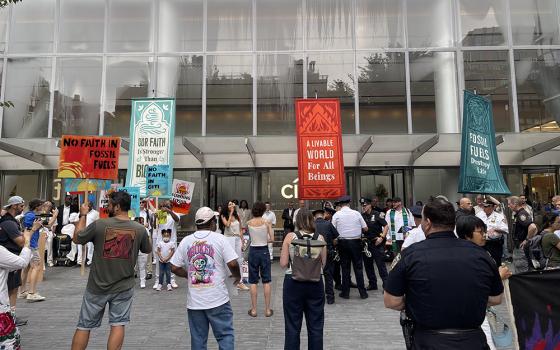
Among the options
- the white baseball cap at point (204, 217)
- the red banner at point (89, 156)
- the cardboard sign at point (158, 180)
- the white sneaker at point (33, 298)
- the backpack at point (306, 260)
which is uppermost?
the red banner at point (89, 156)

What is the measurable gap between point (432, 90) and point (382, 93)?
1.86 meters

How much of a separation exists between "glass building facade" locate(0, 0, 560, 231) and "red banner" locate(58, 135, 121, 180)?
19.0 feet

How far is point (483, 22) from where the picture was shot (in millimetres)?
15227

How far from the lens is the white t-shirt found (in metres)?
3.93

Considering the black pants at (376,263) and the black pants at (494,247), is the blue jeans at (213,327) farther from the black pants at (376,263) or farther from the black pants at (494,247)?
the black pants at (494,247)

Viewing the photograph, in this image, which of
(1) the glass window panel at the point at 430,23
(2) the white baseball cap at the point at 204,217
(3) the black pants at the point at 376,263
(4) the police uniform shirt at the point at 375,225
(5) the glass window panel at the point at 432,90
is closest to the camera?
(2) the white baseball cap at the point at 204,217

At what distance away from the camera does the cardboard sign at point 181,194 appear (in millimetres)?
11180

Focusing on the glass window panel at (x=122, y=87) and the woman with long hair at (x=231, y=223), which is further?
the glass window panel at (x=122, y=87)

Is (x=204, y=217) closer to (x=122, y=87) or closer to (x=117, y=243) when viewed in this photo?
(x=117, y=243)

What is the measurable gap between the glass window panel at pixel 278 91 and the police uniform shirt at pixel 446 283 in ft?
40.7

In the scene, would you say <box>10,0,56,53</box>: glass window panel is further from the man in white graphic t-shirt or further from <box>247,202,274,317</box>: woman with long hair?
the man in white graphic t-shirt

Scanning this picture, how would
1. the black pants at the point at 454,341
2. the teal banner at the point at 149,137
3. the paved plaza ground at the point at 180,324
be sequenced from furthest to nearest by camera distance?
the teal banner at the point at 149,137, the paved plaza ground at the point at 180,324, the black pants at the point at 454,341

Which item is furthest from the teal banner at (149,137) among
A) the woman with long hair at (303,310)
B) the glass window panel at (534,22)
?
the glass window panel at (534,22)

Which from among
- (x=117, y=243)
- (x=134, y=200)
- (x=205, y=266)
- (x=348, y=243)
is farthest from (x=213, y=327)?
(x=134, y=200)
